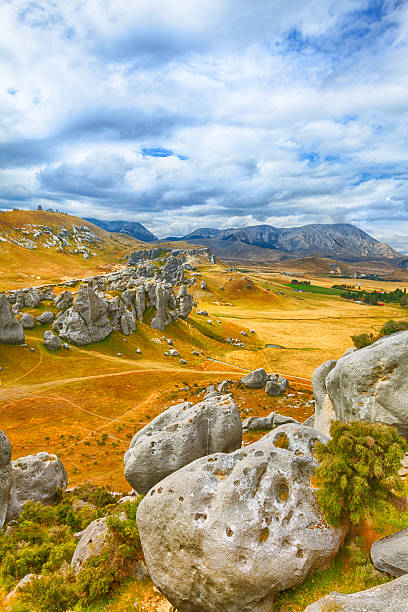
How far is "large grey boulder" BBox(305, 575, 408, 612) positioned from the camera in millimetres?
9109

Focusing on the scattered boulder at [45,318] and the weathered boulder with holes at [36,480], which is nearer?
the weathered boulder with holes at [36,480]

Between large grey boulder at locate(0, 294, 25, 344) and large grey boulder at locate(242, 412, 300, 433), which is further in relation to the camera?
large grey boulder at locate(0, 294, 25, 344)

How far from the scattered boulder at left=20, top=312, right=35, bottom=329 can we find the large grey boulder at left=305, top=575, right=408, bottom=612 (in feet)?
261

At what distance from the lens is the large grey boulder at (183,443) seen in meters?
24.5

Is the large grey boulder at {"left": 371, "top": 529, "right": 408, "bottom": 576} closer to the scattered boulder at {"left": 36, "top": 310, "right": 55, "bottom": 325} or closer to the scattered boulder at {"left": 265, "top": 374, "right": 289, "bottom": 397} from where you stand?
the scattered boulder at {"left": 265, "top": 374, "right": 289, "bottom": 397}

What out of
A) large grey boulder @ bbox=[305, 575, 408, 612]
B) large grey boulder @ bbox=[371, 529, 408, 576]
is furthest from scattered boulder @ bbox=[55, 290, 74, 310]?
large grey boulder @ bbox=[305, 575, 408, 612]

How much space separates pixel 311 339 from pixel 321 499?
11003 cm

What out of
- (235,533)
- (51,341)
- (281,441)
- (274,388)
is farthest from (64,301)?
(235,533)

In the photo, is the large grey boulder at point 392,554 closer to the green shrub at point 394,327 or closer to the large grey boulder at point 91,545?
the large grey boulder at point 91,545

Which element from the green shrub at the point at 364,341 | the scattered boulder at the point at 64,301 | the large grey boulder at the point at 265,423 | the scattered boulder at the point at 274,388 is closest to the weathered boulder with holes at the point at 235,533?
the green shrub at the point at 364,341

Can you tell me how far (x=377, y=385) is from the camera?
75.2ft

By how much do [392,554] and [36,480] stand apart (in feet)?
88.5

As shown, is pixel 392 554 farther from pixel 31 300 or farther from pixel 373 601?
pixel 31 300

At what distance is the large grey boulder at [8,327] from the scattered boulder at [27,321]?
826 cm
